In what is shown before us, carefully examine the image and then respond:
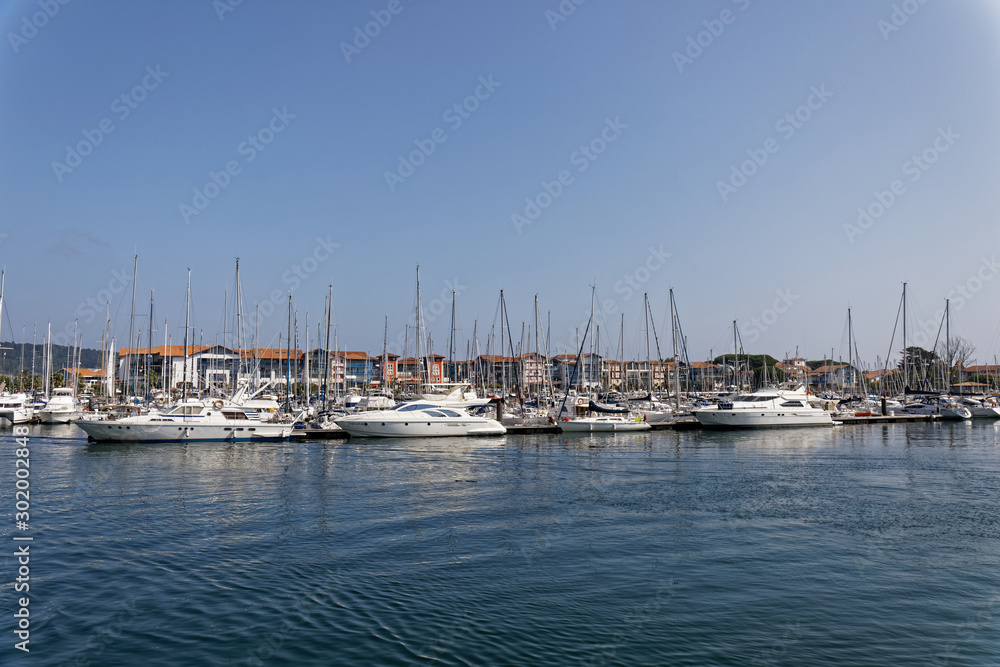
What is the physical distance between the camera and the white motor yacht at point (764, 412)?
5644cm

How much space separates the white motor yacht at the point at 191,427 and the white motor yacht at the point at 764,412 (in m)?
35.3

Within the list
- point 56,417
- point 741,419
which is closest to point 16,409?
point 56,417

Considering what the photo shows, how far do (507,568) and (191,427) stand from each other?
33878 millimetres

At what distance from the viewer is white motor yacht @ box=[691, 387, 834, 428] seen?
5644 cm

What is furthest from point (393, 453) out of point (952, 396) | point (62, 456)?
point (952, 396)

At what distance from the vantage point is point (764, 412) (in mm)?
57000

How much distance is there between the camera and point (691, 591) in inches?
509

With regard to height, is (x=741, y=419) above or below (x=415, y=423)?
below

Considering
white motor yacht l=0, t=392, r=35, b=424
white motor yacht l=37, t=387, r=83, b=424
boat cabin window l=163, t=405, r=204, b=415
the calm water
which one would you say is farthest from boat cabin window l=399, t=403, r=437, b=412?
white motor yacht l=0, t=392, r=35, b=424

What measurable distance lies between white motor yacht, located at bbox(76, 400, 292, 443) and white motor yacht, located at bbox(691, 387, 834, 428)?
3534 cm

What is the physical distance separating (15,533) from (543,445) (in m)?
30.9

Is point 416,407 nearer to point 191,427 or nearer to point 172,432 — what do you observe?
point 191,427

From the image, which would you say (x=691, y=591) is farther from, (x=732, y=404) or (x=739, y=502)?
(x=732, y=404)

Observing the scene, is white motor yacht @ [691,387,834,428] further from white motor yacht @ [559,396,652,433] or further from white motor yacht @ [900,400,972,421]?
white motor yacht @ [900,400,972,421]
